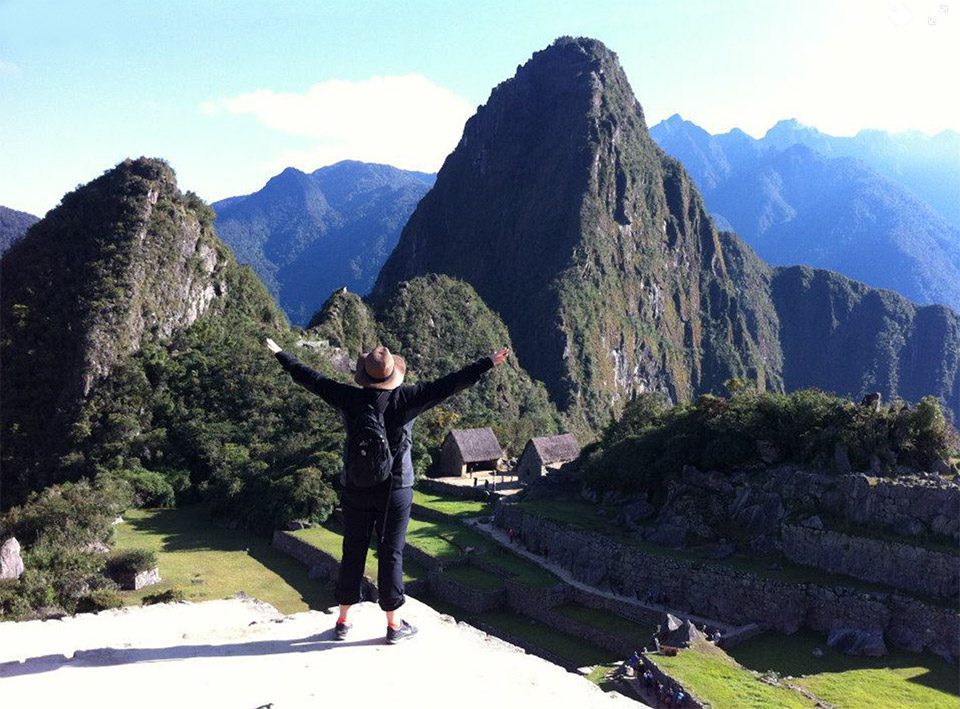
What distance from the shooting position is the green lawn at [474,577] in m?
20.0

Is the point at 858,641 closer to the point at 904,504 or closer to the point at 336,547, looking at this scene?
the point at 904,504

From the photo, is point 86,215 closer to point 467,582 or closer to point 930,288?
point 467,582

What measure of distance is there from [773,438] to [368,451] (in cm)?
1843

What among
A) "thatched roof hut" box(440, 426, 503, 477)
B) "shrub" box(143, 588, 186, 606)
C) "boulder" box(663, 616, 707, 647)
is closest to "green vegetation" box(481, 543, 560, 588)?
"boulder" box(663, 616, 707, 647)

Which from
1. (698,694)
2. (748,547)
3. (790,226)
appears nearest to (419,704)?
(698,694)

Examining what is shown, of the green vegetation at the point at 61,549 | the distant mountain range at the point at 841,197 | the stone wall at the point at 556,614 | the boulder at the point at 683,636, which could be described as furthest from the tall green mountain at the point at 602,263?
the boulder at the point at 683,636

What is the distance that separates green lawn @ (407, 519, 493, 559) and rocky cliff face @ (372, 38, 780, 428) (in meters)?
46.2

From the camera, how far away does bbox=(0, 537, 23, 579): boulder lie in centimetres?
1675

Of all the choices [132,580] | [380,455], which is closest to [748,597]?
[380,455]

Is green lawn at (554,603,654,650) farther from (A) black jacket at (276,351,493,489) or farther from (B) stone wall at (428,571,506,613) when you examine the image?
(A) black jacket at (276,351,493,489)

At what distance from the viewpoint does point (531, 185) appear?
306 ft

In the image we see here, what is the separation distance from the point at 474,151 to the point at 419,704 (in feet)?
333

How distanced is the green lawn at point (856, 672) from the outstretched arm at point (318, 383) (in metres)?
10.4

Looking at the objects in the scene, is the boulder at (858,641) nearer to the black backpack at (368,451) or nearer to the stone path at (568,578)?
the stone path at (568,578)
